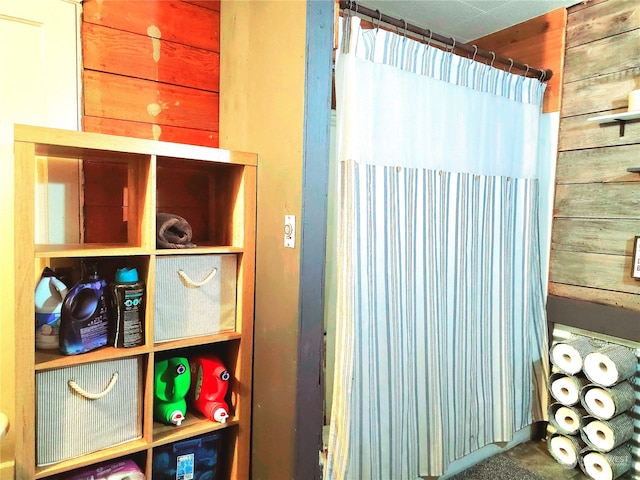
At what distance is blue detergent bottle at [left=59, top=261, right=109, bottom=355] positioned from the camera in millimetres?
1271

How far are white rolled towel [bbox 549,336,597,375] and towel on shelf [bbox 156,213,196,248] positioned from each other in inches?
65.5

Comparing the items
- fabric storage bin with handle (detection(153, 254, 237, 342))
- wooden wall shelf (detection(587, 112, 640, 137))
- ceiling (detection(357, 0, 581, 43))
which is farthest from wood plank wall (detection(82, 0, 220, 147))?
wooden wall shelf (detection(587, 112, 640, 137))

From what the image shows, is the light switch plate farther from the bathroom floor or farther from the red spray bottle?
the bathroom floor

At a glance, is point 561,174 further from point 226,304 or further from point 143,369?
point 143,369

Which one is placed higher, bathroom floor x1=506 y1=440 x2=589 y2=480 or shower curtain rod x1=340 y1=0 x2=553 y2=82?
shower curtain rod x1=340 y1=0 x2=553 y2=82

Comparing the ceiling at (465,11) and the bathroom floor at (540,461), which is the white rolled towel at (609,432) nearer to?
the bathroom floor at (540,461)

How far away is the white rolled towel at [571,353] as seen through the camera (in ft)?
6.28

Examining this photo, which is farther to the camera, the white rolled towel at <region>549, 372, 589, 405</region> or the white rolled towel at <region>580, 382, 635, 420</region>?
the white rolled towel at <region>549, 372, 589, 405</region>

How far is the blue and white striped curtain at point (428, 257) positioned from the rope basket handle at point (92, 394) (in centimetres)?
71

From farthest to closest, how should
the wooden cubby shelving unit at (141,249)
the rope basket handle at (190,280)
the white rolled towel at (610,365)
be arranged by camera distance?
1. the white rolled towel at (610,365)
2. the rope basket handle at (190,280)
3. the wooden cubby shelving unit at (141,249)

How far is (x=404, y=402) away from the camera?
5.35 feet

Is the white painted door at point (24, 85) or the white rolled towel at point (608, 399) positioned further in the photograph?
the white rolled towel at point (608, 399)

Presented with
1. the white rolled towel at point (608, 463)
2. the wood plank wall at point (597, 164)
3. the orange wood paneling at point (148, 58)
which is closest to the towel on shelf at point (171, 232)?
the orange wood paneling at point (148, 58)

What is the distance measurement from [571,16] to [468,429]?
1.99 meters
